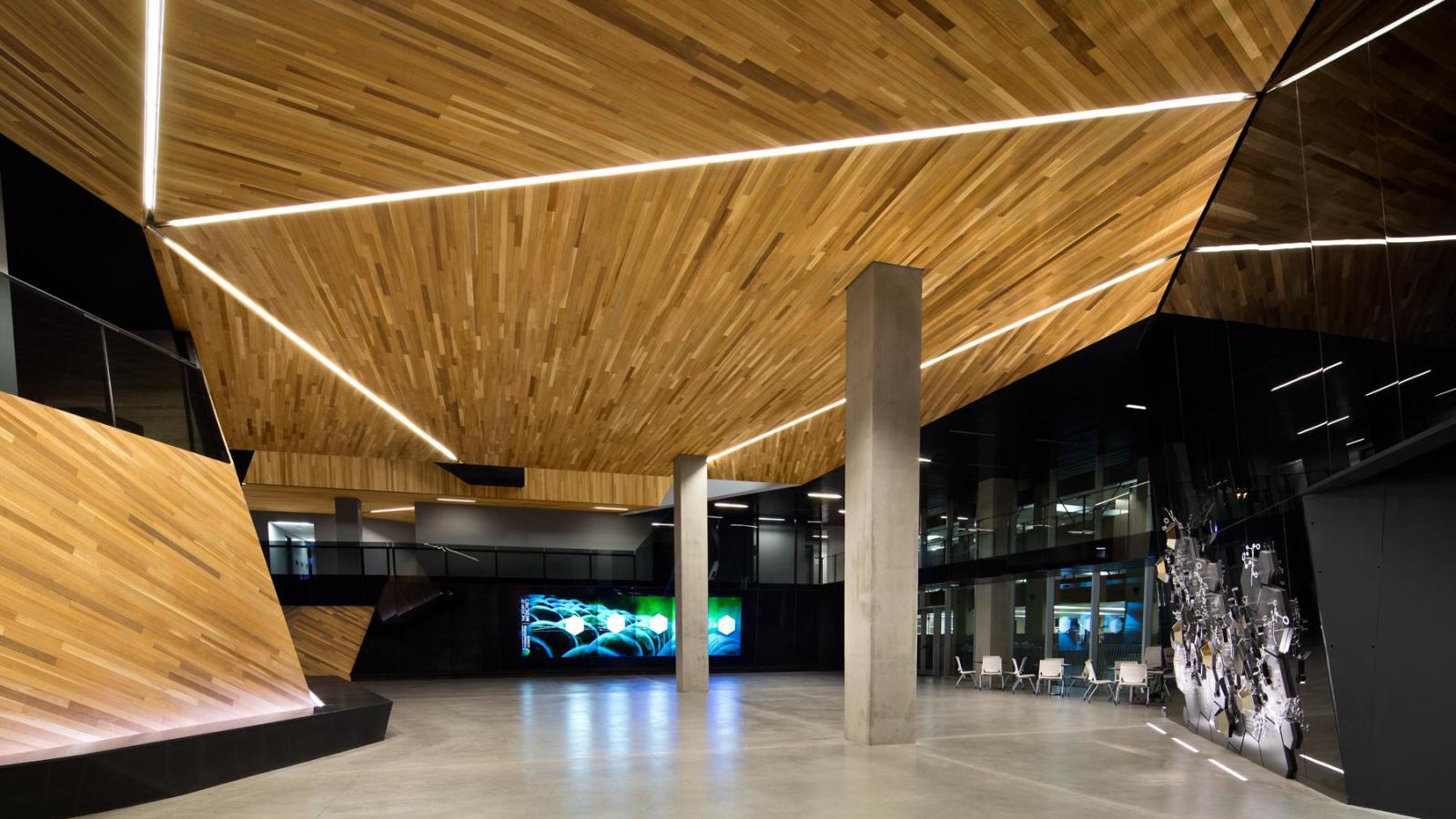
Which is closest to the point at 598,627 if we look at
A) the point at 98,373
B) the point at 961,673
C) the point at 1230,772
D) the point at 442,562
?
the point at 442,562

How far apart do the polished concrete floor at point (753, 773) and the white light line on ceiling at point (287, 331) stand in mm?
4412

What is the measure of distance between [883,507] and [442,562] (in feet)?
51.5

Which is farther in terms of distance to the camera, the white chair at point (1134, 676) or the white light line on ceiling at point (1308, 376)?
the white chair at point (1134, 676)

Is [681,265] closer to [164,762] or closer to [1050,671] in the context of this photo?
[164,762]

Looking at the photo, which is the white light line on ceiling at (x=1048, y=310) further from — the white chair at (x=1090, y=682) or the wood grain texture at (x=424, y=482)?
the wood grain texture at (x=424, y=482)

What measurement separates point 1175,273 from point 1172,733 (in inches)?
203

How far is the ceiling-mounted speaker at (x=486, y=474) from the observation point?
18.7 meters

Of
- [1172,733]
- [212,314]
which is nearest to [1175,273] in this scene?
[1172,733]

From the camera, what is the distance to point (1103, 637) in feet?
55.5

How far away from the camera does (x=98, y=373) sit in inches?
286

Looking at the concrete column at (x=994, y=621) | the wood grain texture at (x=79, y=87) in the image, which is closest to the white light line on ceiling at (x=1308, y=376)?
the wood grain texture at (x=79, y=87)

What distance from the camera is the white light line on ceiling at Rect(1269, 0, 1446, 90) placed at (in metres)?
4.41

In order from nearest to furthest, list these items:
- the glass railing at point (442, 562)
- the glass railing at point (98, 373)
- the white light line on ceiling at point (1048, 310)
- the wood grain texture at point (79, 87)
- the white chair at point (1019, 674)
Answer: the wood grain texture at point (79, 87) → the glass railing at point (98, 373) → the white light line on ceiling at point (1048, 310) → the white chair at point (1019, 674) → the glass railing at point (442, 562)

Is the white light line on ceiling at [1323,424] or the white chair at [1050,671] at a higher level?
the white light line on ceiling at [1323,424]
